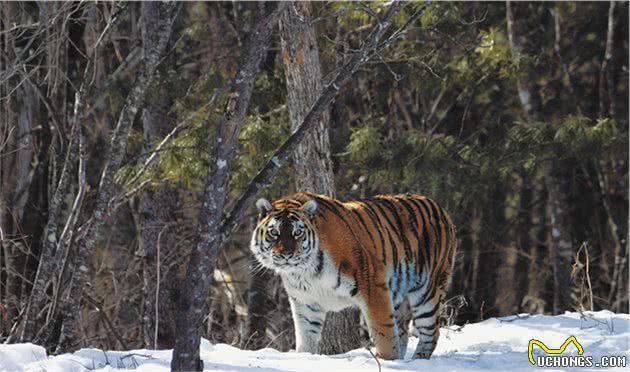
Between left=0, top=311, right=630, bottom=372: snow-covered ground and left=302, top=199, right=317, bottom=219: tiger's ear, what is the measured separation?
1049 millimetres

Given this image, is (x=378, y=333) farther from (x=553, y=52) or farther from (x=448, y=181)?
(x=553, y=52)

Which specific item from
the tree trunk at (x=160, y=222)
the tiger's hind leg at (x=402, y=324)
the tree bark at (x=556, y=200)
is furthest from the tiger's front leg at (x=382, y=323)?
the tree bark at (x=556, y=200)

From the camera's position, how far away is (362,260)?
8383 mm

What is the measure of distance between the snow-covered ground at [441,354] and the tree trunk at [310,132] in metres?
0.78

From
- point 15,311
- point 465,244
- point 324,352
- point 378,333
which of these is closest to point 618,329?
point 378,333

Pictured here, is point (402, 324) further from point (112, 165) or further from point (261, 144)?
point (261, 144)

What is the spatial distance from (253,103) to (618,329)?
5.97 metres

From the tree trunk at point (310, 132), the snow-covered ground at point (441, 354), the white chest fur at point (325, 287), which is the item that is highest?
the tree trunk at point (310, 132)

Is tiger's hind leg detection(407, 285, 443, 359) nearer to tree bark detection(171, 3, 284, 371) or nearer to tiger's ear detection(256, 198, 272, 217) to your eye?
tiger's ear detection(256, 198, 272, 217)

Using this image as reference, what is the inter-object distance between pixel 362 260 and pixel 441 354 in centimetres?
106

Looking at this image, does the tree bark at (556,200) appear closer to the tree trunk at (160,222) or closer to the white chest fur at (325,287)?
the tree trunk at (160,222)

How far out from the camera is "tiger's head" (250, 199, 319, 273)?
831 cm

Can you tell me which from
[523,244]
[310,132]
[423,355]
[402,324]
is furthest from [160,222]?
[523,244]

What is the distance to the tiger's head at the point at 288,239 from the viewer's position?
27.3ft
